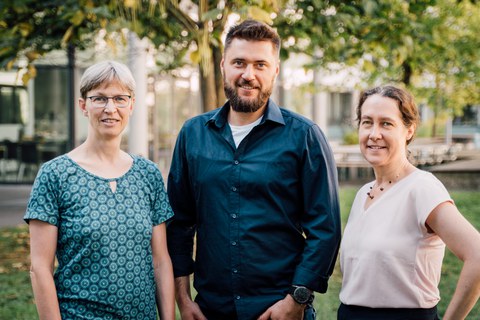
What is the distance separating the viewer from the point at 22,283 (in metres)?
7.41

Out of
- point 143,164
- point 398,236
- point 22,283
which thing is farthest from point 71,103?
point 398,236

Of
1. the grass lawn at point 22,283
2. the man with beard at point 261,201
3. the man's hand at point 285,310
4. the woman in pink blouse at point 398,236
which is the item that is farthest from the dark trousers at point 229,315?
the grass lawn at point 22,283

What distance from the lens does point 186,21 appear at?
663cm

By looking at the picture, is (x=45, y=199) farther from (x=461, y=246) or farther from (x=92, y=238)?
(x=461, y=246)

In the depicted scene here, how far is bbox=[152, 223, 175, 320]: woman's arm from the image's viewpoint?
289 centimetres

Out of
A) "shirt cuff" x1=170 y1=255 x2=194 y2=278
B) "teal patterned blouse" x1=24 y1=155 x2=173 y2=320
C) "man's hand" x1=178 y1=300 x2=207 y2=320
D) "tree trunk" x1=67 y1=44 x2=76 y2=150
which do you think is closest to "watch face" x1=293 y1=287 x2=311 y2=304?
"man's hand" x1=178 y1=300 x2=207 y2=320

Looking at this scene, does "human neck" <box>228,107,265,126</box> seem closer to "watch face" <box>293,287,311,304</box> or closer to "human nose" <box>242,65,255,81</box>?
"human nose" <box>242,65,255,81</box>

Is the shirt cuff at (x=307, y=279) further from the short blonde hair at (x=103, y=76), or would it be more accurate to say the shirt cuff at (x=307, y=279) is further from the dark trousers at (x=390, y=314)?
the short blonde hair at (x=103, y=76)

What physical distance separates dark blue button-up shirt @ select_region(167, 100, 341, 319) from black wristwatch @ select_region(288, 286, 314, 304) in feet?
0.10

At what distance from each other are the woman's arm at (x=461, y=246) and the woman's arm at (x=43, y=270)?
5.02 ft

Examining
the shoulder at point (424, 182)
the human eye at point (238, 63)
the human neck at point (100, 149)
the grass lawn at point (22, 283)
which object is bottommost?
the grass lawn at point (22, 283)

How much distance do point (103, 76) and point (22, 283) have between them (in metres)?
5.40

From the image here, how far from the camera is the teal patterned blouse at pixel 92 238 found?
2.59 meters

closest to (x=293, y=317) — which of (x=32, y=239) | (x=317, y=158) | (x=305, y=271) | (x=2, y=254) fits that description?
(x=305, y=271)
